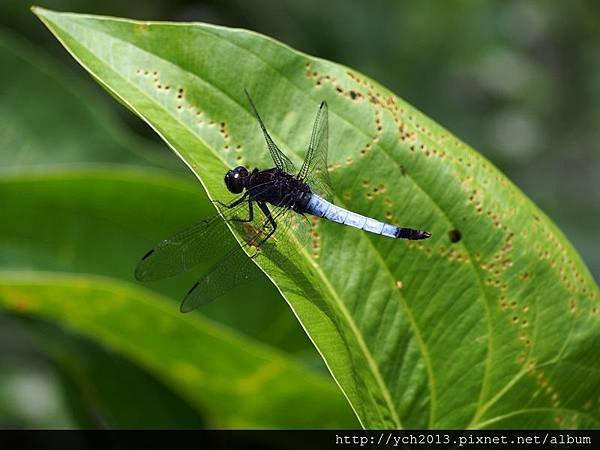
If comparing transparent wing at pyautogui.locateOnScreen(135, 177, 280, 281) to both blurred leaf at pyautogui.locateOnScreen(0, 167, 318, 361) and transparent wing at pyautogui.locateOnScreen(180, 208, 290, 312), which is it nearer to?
transparent wing at pyautogui.locateOnScreen(180, 208, 290, 312)

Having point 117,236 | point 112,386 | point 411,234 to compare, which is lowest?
point 112,386

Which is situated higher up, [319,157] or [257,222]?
[319,157]

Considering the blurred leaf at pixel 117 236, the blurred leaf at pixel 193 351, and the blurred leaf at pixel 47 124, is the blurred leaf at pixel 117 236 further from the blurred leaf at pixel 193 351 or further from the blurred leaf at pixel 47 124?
the blurred leaf at pixel 47 124

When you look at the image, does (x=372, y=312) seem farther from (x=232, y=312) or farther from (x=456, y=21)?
(x=456, y=21)

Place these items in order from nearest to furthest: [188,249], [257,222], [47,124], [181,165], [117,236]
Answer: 1. [257,222]
2. [188,249]
3. [117,236]
4. [47,124]
5. [181,165]

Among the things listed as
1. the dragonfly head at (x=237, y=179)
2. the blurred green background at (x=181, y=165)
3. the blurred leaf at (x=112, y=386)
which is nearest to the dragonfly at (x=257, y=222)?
the dragonfly head at (x=237, y=179)

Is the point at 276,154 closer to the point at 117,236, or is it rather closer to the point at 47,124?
the point at 117,236

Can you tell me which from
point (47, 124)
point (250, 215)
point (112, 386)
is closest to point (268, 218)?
point (250, 215)
